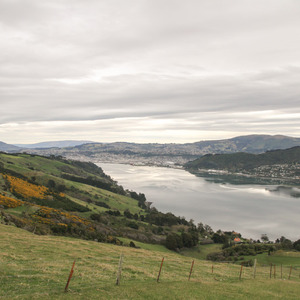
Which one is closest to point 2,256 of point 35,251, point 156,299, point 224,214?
point 35,251

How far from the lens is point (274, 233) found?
93.6 meters

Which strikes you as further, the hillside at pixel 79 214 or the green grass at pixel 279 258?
the hillside at pixel 79 214

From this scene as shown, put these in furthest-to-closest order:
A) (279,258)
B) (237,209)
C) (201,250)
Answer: (237,209) → (201,250) → (279,258)

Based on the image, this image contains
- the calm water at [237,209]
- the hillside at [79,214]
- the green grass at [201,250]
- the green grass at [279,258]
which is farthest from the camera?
the calm water at [237,209]

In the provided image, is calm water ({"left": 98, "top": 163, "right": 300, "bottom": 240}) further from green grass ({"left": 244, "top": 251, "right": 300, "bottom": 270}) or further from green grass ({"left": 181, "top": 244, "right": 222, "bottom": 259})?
green grass ({"left": 244, "top": 251, "right": 300, "bottom": 270})

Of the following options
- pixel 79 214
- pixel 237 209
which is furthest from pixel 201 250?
pixel 237 209

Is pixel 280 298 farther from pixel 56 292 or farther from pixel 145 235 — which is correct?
pixel 145 235

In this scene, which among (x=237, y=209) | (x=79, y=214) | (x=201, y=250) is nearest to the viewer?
(x=201, y=250)

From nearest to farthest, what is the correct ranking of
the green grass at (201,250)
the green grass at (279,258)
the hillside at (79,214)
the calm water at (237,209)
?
the green grass at (279,258) → the hillside at (79,214) → the green grass at (201,250) → the calm water at (237,209)

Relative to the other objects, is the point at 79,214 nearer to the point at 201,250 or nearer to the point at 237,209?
the point at 201,250

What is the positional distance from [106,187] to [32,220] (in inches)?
4237

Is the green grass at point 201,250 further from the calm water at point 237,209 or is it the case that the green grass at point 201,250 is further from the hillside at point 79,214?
the calm water at point 237,209

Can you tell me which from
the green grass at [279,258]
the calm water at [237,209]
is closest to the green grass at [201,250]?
the green grass at [279,258]

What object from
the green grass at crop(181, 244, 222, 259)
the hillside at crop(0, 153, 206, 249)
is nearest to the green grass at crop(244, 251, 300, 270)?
the green grass at crop(181, 244, 222, 259)
